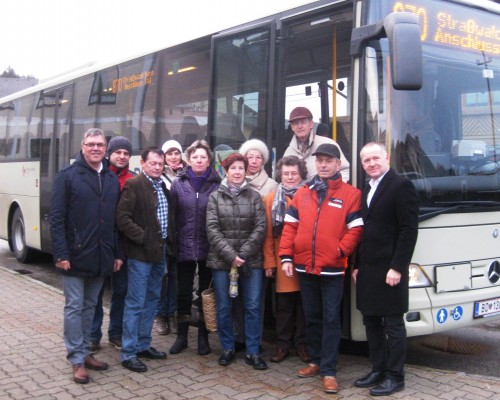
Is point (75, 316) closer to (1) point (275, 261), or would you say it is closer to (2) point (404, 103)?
(1) point (275, 261)

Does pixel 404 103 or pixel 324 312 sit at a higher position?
pixel 404 103

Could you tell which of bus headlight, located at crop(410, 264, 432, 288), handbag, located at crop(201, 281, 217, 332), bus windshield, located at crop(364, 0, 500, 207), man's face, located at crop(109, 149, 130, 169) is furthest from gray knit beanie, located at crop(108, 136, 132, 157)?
bus headlight, located at crop(410, 264, 432, 288)

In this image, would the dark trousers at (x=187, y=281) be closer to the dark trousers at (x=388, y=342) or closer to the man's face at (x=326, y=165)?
the man's face at (x=326, y=165)

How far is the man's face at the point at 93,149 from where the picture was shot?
16.3 ft

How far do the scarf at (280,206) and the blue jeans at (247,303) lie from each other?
43cm

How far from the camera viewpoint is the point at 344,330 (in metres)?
5.05

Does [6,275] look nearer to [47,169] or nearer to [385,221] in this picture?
[47,169]

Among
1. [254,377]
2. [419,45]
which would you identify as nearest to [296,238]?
[254,377]

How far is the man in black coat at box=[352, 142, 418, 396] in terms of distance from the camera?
4.38 m

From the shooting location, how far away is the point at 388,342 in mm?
4633

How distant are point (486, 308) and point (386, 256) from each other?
4.47ft

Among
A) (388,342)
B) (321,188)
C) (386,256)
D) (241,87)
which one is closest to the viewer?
(386,256)

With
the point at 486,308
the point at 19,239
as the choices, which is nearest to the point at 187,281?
the point at 486,308

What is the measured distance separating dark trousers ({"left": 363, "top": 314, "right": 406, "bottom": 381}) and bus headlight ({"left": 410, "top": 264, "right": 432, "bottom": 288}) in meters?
0.38
